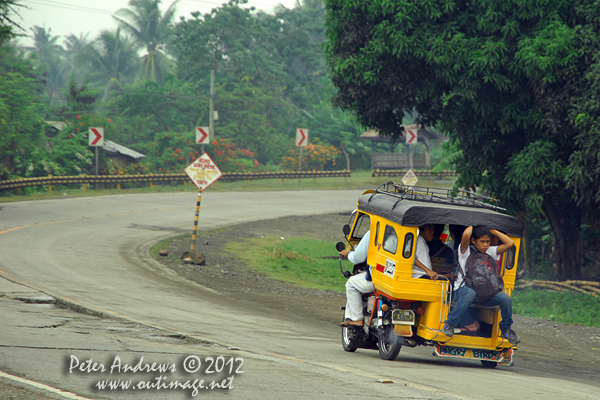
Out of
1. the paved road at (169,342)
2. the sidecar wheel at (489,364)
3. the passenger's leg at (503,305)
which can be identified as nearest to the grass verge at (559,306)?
the paved road at (169,342)

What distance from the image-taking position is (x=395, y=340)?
28.5ft

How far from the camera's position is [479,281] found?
8.45 metres

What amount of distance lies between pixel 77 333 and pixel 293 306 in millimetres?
6072

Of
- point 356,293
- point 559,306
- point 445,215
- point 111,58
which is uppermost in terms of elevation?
point 111,58

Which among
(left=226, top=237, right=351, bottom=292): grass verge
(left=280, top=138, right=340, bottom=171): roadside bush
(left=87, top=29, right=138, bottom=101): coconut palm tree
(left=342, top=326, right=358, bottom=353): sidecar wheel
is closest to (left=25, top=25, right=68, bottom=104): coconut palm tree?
(left=87, top=29, right=138, bottom=101): coconut palm tree

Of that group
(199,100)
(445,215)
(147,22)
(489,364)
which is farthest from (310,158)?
(445,215)

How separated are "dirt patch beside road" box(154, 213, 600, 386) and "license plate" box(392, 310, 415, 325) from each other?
1.90 meters

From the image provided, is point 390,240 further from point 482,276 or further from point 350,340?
point 350,340

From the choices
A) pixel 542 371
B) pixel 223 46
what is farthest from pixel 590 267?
pixel 223 46

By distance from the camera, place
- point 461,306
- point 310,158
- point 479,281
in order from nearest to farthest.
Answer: point 461,306
point 479,281
point 310,158

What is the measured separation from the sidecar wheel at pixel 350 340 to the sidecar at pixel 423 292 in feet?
1.48

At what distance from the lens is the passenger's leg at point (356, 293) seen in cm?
937

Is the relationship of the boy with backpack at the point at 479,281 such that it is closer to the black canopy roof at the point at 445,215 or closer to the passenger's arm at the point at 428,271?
the black canopy roof at the point at 445,215

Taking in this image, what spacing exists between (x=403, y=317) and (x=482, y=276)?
1127 mm
